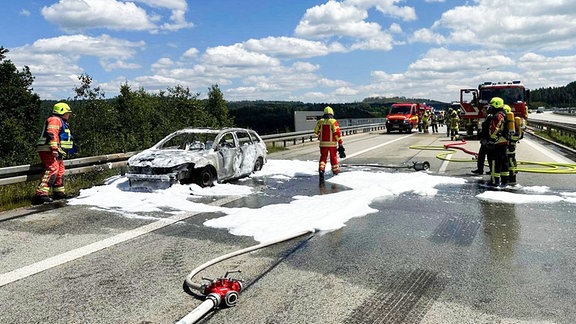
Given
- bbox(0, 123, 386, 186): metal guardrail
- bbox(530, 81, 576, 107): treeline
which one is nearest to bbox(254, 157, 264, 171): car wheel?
bbox(0, 123, 386, 186): metal guardrail

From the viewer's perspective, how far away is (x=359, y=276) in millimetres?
4441

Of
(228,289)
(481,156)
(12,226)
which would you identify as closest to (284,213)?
(228,289)

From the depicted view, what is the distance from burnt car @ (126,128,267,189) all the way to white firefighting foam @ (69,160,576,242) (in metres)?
0.29

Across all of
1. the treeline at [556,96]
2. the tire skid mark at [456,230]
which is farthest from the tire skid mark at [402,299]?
the treeline at [556,96]

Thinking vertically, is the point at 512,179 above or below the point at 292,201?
below

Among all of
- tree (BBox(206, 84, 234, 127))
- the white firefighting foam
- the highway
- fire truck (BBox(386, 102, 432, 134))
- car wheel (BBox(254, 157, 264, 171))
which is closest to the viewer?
the highway

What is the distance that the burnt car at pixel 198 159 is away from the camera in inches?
357

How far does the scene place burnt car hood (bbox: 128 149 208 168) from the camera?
29.8ft

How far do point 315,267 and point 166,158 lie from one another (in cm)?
542

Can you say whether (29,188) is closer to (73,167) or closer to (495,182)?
(73,167)

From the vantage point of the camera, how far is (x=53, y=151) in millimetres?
8219

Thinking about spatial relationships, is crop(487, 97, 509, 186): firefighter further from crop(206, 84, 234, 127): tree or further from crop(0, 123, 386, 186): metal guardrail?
crop(206, 84, 234, 127): tree

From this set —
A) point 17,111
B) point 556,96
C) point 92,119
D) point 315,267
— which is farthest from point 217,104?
point 556,96

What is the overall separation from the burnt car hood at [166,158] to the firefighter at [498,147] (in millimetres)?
6304
